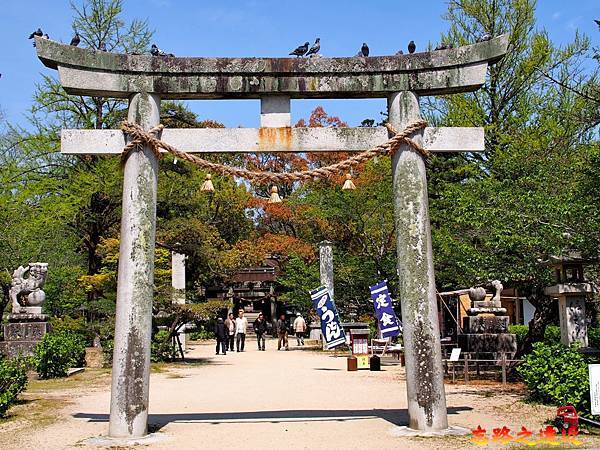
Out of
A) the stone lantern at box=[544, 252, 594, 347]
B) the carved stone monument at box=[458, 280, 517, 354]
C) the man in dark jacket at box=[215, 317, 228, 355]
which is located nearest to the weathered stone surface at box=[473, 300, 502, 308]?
the carved stone monument at box=[458, 280, 517, 354]

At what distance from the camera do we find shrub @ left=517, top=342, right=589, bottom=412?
9.76 metres

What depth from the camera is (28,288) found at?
19422mm

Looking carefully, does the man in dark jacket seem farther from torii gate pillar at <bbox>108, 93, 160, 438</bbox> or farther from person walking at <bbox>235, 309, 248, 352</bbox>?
torii gate pillar at <bbox>108, 93, 160, 438</bbox>

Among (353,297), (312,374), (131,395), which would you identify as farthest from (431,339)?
(353,297)

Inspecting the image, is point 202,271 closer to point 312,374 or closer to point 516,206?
point 312,374

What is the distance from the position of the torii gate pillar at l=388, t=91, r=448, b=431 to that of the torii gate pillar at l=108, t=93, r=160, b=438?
3401mm

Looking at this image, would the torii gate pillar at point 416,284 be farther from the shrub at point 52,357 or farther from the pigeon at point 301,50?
the shrub at point 52,357

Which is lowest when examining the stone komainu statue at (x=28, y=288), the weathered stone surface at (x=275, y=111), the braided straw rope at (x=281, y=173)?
the stone komainu statue at (x=28, y=288)

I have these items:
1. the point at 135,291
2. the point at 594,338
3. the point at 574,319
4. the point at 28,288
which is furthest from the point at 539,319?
the point at 28,288

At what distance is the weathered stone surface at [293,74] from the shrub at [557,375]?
4461 millimetres

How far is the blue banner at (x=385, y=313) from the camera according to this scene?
1789 cm

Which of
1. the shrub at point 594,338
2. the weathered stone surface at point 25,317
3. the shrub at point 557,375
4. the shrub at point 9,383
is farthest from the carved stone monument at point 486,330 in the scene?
the weathered stone surface at point 25,317

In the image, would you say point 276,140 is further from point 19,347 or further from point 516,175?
point 19,347

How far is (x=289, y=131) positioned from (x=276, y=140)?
22 centimetres
